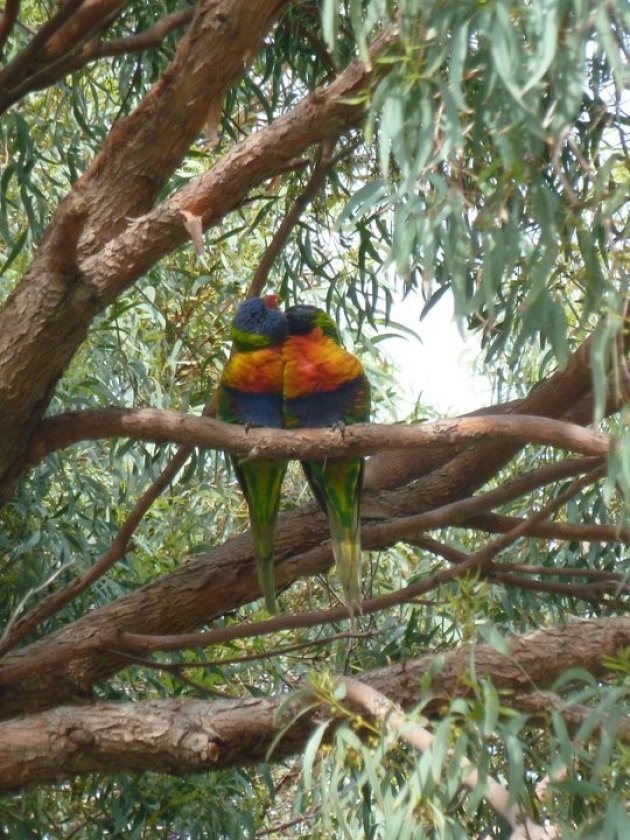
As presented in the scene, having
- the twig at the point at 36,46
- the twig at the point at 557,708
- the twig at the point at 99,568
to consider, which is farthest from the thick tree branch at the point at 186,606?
the twig at the point at 36,46

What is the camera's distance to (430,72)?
4.07 feet

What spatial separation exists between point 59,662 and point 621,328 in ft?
4.20

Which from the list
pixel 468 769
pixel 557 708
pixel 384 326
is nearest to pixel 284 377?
pixel 384 326

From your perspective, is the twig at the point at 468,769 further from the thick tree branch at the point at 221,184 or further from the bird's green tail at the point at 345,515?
the thick tree branch at the point at 221,184

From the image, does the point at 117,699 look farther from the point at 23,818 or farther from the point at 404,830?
the point at 404,830

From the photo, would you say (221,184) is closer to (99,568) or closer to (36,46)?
(36,46)

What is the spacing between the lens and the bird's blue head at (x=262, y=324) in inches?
103

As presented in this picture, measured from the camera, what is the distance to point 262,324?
2621 millimetres

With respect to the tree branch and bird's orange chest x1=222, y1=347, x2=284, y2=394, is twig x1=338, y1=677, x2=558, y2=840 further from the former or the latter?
bird's orange chest x1=222, y1=347, x2=284, y2=394

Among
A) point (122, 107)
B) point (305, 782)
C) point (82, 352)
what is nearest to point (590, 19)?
point (305, 782)

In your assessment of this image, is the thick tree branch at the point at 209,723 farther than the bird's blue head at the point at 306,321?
No

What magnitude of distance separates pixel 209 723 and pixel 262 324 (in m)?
0.95

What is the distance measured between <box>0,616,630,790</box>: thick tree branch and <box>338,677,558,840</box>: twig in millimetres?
168

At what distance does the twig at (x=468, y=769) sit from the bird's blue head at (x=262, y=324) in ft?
3.39
